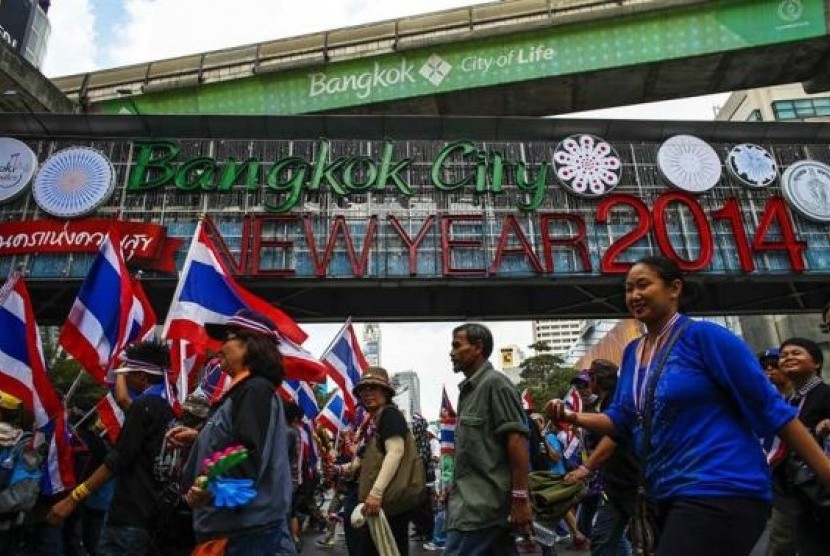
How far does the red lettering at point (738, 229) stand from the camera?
54.3 feet

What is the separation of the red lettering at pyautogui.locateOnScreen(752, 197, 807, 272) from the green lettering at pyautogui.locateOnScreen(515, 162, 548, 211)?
5.87m

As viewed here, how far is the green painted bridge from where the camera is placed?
18.8m

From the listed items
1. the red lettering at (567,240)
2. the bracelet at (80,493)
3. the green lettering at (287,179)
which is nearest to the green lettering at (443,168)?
the red lettering at (567,240)

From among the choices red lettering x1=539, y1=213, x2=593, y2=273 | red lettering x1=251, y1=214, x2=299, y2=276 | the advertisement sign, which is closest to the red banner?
the advertisement sign

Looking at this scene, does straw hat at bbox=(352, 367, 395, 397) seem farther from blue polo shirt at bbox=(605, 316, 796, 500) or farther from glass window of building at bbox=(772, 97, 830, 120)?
glass window of building at bbox=(772, 97, 830, 120)

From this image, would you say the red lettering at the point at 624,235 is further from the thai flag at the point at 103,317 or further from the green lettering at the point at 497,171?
the thai flag at the point at 103,317

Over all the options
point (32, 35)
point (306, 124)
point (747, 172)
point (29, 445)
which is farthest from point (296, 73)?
point (32, 35)

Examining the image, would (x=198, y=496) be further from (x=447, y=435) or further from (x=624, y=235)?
(x=624, y=235)

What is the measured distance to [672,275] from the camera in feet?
8.59

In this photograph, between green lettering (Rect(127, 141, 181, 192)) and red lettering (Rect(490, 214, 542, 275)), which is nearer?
red lettering (Rect(490, 214, 542, 275))

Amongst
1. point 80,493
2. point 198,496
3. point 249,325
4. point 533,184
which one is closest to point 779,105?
point 533,184

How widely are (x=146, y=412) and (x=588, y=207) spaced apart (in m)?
14.9

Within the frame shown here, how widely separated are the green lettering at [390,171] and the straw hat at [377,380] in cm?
1223

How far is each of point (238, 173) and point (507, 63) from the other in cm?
882
